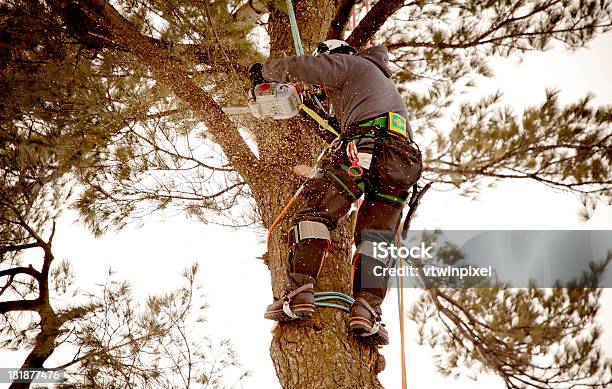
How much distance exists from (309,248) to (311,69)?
2.28 feet

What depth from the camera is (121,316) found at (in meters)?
3.44

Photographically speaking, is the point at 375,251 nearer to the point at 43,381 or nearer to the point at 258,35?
the point at 258,35

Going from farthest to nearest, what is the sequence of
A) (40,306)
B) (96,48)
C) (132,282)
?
(132,282) < (40,306) < (96,48)

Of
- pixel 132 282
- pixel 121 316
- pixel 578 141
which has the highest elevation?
pixel 578 141

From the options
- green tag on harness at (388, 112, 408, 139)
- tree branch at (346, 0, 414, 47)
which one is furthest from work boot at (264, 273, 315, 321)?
tree branch at (346, 0, 414, 47)

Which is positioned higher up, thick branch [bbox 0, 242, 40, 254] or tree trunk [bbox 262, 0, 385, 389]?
thick branch [bbox 0, 242, 40, 254]

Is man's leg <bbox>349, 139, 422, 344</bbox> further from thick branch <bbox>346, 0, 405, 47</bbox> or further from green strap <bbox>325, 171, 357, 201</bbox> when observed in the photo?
thick branch <bbox>346, 0, 405, 47</bbox>

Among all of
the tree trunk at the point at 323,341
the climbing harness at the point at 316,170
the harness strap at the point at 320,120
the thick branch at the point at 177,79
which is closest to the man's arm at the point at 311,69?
the climbing harness at the point at 316,170

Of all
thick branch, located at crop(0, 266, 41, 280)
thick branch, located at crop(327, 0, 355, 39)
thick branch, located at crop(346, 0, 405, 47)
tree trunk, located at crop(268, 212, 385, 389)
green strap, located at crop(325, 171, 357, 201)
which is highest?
thick branch, located at crop(327, 0, 355, 39)

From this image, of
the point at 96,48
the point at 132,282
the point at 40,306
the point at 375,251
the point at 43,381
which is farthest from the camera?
the point at 132,282

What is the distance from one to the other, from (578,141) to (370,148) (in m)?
1.64

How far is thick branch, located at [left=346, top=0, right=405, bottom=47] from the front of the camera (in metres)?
2.73

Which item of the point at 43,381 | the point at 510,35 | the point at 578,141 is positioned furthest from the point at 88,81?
the point at 578,141

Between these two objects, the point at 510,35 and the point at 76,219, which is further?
the point at 76,219
